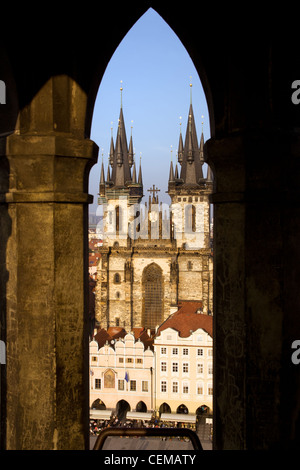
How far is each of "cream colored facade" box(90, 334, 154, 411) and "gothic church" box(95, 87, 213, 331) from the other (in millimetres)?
11470

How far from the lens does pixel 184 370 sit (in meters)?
27.6

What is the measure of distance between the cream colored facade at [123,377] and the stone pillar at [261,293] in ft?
88.8

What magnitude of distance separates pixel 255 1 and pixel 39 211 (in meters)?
1.60

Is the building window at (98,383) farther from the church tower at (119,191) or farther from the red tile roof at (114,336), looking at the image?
the church tower at (119,191)

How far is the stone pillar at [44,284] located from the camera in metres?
2.57

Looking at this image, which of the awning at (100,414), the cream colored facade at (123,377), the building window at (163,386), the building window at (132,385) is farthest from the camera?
the building window at (132,385)

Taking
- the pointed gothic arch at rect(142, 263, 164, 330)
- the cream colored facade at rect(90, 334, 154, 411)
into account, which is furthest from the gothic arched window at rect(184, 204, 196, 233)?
the cream colored facade at rect(90, 334, 154, 411)

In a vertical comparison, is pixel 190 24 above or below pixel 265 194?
above

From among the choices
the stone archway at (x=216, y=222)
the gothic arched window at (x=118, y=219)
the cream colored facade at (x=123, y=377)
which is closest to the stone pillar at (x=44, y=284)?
the stone archway at (x=216, y=222)

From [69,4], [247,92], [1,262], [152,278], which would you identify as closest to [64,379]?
[1,262]

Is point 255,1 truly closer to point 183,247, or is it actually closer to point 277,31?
point 277,31

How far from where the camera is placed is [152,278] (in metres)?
41.8

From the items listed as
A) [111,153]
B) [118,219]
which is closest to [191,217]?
[118,219]

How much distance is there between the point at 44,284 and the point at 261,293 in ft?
3.88
